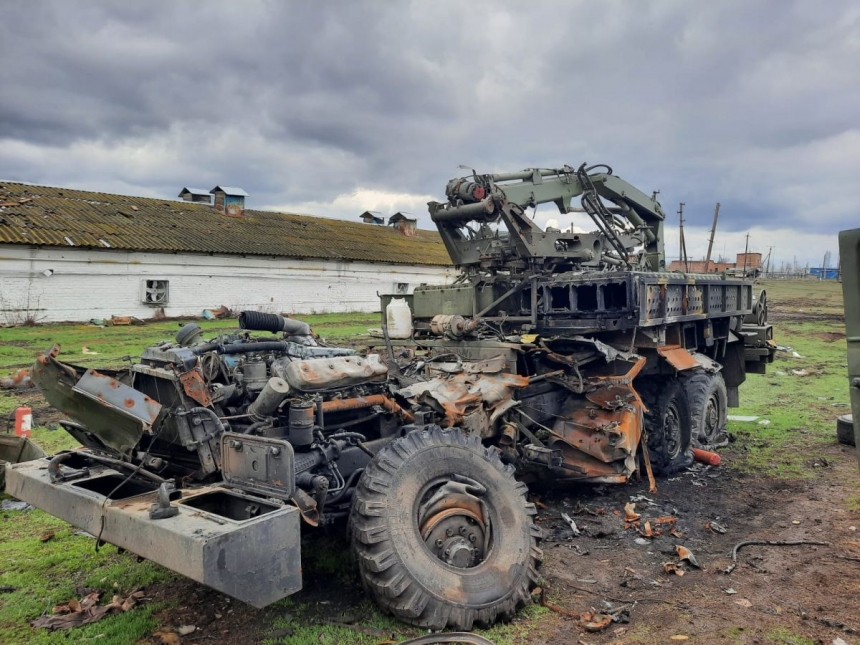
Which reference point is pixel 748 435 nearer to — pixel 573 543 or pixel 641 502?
pixel 641 502

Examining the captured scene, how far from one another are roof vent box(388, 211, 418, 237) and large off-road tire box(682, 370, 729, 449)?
27.9 m

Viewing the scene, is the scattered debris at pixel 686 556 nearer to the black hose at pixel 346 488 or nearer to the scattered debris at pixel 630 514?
the scattered debris at pixel 630 514

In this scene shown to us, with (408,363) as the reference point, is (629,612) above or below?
below

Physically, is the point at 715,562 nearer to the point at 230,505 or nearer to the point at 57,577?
the point at 230,505

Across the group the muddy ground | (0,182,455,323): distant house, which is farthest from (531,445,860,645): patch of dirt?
(0,182,455,323): distant house

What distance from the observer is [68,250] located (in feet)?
65.3

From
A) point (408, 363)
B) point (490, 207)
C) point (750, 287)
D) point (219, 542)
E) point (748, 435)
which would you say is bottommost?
point (748, 435)

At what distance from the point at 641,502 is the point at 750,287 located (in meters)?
5.01

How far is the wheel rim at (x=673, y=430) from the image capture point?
7.31 m

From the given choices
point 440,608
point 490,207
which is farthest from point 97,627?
point 490,207

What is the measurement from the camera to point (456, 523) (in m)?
4.01

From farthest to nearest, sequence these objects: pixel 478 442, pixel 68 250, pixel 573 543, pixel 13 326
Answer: pixel 68 250 < pixel 13 326 < pixel 573 543 < pixel 478 442

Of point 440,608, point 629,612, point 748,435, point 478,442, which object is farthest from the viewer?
point 748,435

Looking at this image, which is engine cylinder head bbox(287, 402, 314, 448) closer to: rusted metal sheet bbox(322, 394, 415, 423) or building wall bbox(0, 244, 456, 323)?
rusted metal sheet bbox(322, 394, 415, 423)
